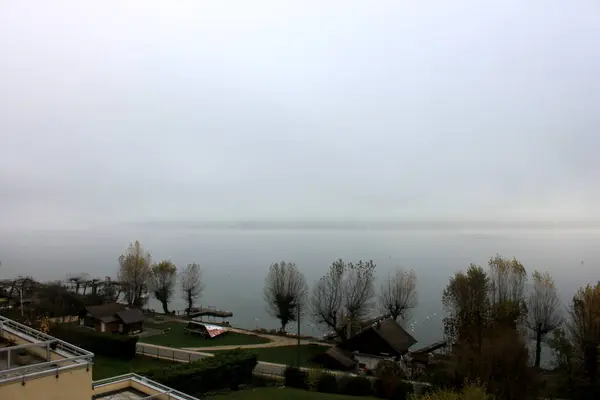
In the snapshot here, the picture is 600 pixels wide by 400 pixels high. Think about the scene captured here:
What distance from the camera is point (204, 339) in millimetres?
32312

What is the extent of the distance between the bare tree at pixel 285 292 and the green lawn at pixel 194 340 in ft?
20.9

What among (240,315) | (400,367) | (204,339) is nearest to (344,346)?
(400,367)

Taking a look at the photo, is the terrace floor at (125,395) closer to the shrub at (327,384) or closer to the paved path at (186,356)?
the shrub at (327,384)

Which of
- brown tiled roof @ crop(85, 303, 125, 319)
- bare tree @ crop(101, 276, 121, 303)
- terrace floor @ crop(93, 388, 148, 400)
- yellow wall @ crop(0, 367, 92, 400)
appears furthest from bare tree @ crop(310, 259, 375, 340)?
yellow wall @ crop(0, 367, 92, 400)

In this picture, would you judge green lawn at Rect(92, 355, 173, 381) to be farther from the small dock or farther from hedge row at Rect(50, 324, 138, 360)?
the small dock

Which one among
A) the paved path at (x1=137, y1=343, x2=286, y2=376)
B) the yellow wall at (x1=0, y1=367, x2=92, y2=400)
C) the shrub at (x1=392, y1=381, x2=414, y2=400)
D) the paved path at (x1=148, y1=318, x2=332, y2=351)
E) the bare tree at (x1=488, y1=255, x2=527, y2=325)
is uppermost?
the yellow wall at (x1=0, y1=367, x2=92, y2=400)

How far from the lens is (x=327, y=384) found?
71.4ft

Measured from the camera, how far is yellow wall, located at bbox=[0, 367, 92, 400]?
6.57 meters

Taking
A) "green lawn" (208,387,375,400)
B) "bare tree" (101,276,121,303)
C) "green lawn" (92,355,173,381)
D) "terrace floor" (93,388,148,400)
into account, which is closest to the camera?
"terrace floor" (93,388,148,400)

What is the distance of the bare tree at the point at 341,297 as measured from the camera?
36.9 m

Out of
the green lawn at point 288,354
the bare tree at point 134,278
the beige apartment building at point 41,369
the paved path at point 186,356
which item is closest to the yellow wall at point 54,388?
the beige apartment building at point 41,369

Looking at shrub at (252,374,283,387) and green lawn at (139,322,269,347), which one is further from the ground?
shrub at (252,374,283,387)

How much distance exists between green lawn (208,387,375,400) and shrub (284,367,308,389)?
1133 millimetres

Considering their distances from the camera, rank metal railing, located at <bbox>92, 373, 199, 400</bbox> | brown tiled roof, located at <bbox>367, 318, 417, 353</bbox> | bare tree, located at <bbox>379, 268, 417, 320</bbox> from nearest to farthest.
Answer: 1. metal railing, located at <bbox>92, 373, 199, 400</bbox>
2. brown tiled roof, located at <bbox>367, 318, 417, 353</bbox>
3. bare tree, located at <bbox>379, 268, 417, 320</bbox>
